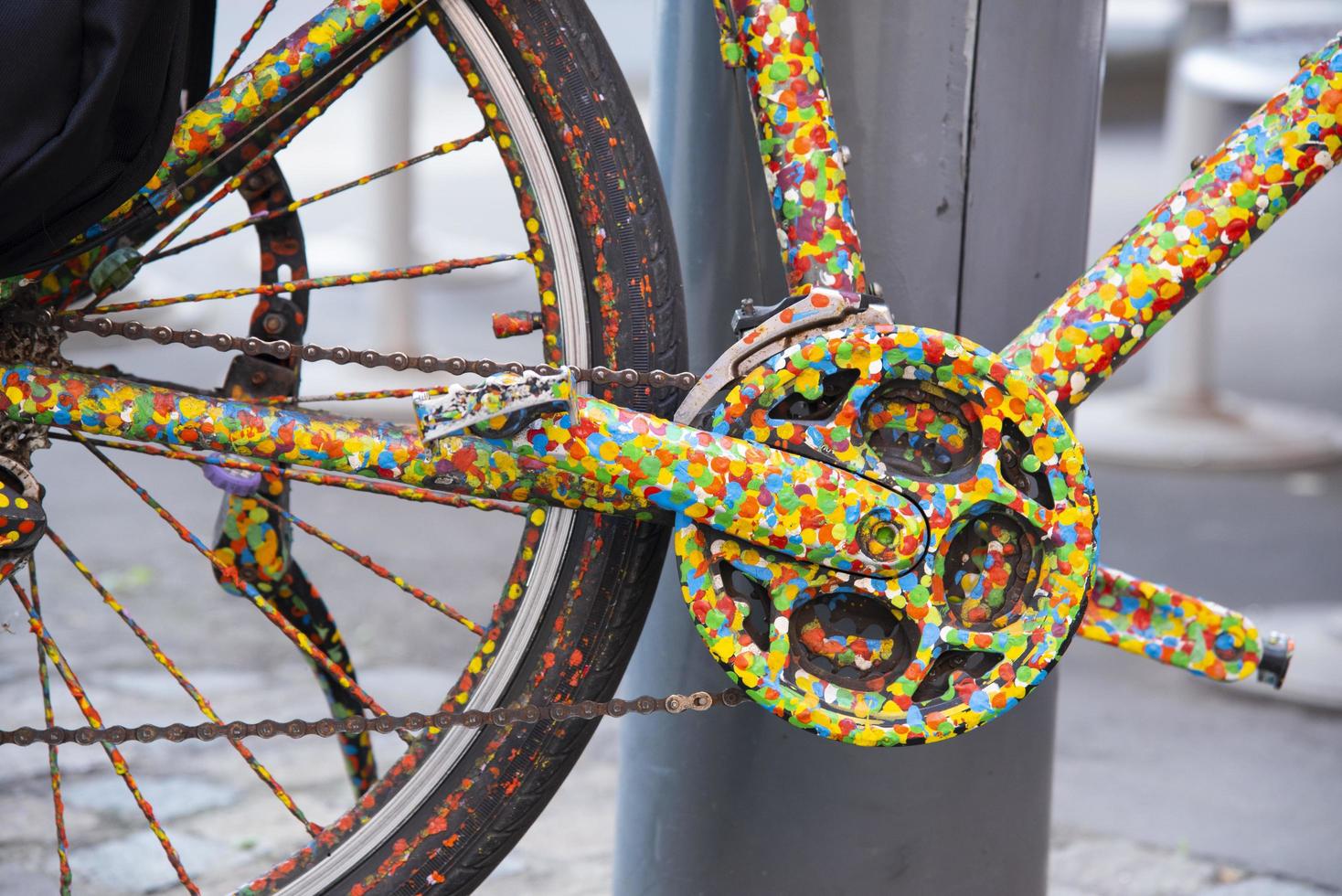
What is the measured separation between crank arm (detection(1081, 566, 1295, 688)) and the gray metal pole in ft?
0.52

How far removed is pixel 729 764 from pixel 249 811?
84 centimetres

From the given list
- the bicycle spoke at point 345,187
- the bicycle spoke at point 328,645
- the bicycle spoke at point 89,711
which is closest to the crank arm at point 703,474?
the bicycle spoke at point 345,187

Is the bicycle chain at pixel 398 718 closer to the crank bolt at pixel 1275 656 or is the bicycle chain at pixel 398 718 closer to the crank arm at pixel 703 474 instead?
the crank arm at pixel 703 474

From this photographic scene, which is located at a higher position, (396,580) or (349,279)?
(349,279)

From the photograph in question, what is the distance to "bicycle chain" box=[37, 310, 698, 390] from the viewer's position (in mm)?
1155

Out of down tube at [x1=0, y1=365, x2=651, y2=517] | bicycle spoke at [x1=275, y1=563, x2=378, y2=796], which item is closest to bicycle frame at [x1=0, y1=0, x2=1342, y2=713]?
down tube at [x1=0, y1=365, x2=651, y2=517]

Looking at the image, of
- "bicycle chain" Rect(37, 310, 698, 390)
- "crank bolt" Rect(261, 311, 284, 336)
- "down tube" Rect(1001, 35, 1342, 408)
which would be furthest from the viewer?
"crank bolt" Rect(261, 311, 284, 336)

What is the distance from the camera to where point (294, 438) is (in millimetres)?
1171

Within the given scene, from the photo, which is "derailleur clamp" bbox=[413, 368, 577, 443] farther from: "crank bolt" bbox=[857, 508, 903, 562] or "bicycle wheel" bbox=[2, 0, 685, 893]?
"crank bolt" bbox=[857, 508, 903, 562]

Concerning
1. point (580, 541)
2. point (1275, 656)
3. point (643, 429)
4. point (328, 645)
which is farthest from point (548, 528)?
point (1275, 656)

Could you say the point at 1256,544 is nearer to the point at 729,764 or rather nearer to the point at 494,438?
the point at 729,764

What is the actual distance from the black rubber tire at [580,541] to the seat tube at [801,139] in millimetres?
97

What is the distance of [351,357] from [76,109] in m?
0.26

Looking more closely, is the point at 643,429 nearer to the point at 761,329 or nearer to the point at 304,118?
the point at 761,329
